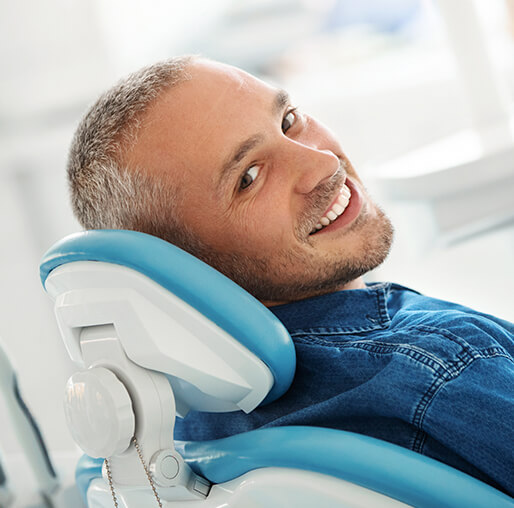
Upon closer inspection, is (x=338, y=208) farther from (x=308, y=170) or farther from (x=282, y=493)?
(x=282, y=493)

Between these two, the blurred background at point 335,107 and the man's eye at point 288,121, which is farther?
the blurred background at point 335,107

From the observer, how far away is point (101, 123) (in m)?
0.96

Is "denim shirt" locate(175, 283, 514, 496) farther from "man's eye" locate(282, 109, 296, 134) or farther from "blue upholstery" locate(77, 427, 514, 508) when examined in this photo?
"man's eye" locate(282, 109, 296, 134)

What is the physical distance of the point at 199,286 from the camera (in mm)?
752

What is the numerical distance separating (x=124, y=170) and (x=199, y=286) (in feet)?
0.87

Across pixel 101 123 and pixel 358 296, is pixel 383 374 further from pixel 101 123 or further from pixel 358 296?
pixel 101 123

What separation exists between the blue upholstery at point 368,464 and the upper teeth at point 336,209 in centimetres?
31

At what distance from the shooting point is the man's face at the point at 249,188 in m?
0.93

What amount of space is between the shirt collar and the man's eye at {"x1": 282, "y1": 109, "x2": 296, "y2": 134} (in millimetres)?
255

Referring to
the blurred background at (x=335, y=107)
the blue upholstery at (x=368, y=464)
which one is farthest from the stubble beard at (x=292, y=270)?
the blurred background at (x=335, y=107)

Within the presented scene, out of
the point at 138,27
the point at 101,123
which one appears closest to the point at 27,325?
the point at 138,27

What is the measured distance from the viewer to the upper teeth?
3.18 ft

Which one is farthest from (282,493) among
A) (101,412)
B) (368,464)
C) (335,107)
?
(335,107)

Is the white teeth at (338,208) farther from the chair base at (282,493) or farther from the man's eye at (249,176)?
the chair base at (282,493)
